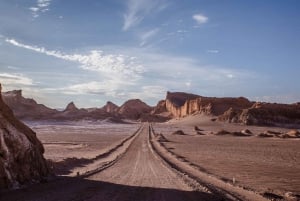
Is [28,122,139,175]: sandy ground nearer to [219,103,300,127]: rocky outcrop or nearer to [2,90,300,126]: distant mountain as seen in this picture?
[219,103,300,127]: rocky outcrop

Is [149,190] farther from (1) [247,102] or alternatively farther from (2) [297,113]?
(1) [247,102]

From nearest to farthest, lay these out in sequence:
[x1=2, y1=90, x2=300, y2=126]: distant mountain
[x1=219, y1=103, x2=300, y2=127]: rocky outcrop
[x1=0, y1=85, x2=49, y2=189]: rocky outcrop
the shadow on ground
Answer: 1. the shadow on ground
2. [x1=0, y1=85, x2=49, y2=189]: rocky outcrop
3. [x1=219, y1=103, x2=300, y2=127]: rocky outcrop
4. [x1=2, y1=90, x2=300, y2=126]: distant mountain

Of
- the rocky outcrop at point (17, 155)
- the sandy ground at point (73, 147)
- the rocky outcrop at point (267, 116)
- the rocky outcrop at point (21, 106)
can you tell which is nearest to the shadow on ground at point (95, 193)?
the rocky outcrop at point (17, 155)

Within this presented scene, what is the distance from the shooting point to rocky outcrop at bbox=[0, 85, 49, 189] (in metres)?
16.1

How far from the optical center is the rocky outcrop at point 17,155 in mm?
16109

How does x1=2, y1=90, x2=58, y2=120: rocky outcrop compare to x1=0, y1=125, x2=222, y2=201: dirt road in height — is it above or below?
above

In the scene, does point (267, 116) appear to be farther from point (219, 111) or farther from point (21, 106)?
point (21, 106)

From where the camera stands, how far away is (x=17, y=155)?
17.1m

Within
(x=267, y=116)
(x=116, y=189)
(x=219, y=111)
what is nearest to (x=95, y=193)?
(x=116, y=189)

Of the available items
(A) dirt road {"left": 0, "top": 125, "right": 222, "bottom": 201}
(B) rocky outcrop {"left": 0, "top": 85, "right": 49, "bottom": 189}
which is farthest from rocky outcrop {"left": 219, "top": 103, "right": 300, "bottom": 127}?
(B) rocky outcrop {"left": 0, "top": 85, "right": 49, "bottom": 189}

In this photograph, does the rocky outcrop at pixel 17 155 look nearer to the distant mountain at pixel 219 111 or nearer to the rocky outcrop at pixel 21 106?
the distant mountain at pixel 219 111

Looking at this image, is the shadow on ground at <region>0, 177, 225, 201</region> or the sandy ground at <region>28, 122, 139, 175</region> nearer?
the shadow on ground at <region>0, 177, 225, 201</region>

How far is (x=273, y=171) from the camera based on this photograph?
77.4 ft

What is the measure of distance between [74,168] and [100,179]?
6165mm
